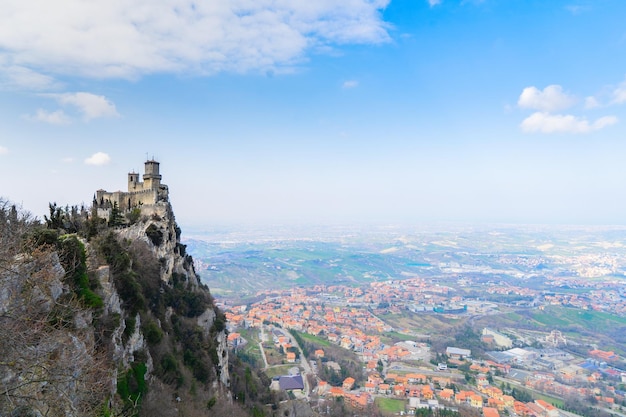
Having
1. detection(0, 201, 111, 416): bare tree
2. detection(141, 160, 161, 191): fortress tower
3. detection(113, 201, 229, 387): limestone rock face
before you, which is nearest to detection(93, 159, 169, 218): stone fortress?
detection(141, 160, 161, 191): fortress tower

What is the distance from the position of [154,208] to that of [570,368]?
181ft

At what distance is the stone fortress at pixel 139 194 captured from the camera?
27031 mm

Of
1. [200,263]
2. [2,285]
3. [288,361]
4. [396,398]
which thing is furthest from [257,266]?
[2,285]

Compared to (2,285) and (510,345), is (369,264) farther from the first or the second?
(2,285)

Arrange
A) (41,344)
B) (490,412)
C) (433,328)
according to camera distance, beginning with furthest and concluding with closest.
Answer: (433,328) < (490,412) < (41,344)

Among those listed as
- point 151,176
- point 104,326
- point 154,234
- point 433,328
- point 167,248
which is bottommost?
point 433,328

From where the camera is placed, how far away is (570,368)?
52000 mm

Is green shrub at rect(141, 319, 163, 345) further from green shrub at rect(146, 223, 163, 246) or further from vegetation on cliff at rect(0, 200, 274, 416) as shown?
green shrub at rect(146, 223, 163, 246)

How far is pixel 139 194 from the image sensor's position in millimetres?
27609

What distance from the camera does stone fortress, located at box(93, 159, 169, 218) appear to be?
27.0 metres

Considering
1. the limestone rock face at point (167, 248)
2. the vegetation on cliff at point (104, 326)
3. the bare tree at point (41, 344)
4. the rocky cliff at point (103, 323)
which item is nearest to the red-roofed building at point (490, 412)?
the vegetation on cliff at point (104, 326)

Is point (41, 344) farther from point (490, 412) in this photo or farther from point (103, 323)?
point (490, 412)

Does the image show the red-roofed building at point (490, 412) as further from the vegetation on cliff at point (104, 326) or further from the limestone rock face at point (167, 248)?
the limestone rock face at point (167, 248)

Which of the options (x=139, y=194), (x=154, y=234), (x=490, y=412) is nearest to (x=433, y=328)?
(x=490, y=412)
